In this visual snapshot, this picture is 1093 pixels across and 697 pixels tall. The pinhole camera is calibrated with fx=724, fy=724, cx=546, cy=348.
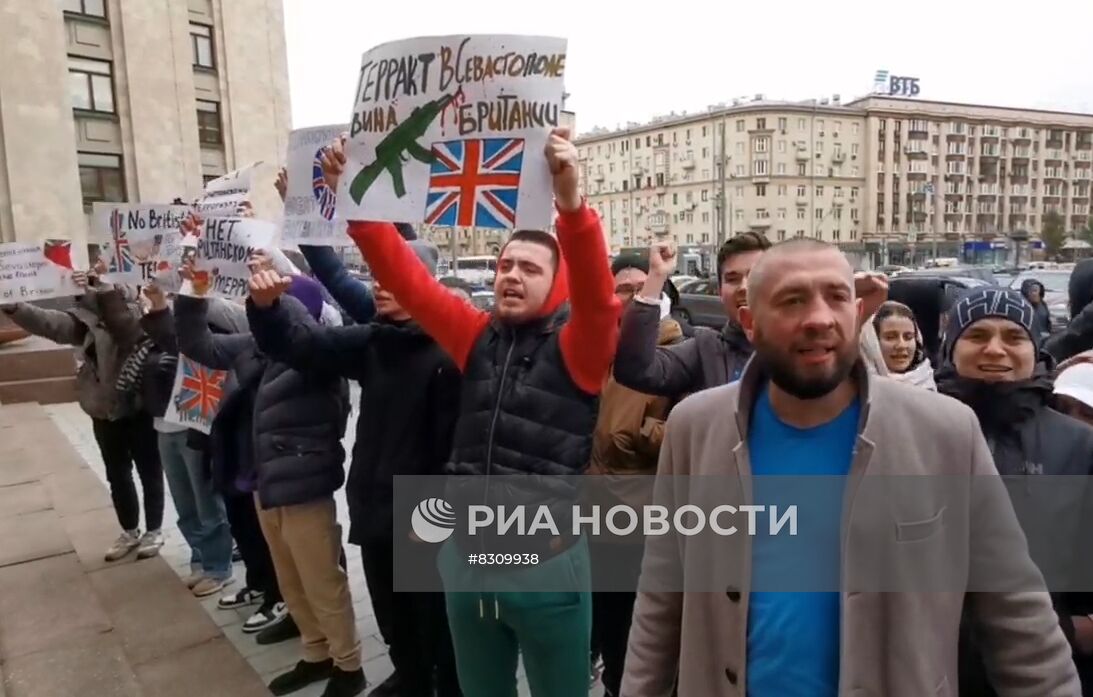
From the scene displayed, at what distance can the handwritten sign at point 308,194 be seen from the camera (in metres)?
A: 3.09

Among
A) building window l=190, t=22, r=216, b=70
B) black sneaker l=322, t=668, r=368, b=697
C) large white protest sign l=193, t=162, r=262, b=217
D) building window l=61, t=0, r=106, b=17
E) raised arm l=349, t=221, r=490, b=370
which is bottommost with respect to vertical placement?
black sneaker l=322, t=668, r=368, b=697

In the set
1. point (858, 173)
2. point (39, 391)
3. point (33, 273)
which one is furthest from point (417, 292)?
point (858, 173)

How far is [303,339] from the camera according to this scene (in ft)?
9.77

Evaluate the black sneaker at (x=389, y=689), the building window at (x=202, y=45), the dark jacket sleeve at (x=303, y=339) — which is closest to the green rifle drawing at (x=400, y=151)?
the dark jacket sleeve at (x=303, y=339)

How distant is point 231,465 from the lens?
376 cm

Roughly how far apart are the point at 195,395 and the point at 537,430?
8.64 ft

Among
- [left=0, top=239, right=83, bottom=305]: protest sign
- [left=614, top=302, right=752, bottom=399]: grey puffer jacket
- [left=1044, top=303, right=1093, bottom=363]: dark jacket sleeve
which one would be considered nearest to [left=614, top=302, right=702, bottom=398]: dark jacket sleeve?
[left=614, top=302, right=752, bottom=399]: grey puffer jacket

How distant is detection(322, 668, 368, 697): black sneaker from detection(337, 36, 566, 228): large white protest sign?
2009 millimetres

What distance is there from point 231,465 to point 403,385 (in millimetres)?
1486

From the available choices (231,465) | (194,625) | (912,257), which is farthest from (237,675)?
(912,257)

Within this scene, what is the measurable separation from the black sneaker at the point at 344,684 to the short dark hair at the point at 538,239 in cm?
204

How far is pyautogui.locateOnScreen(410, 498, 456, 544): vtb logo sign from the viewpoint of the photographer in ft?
8.54

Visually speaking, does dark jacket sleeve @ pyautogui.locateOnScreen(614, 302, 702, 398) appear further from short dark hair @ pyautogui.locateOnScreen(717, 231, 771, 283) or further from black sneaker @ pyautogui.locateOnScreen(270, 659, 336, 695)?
black sneaker @ pyautogui.locateOnScreen(270, 659, 336, 695)

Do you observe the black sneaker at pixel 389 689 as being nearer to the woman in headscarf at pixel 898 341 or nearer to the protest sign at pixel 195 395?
the protest sign at pixel 195 395
